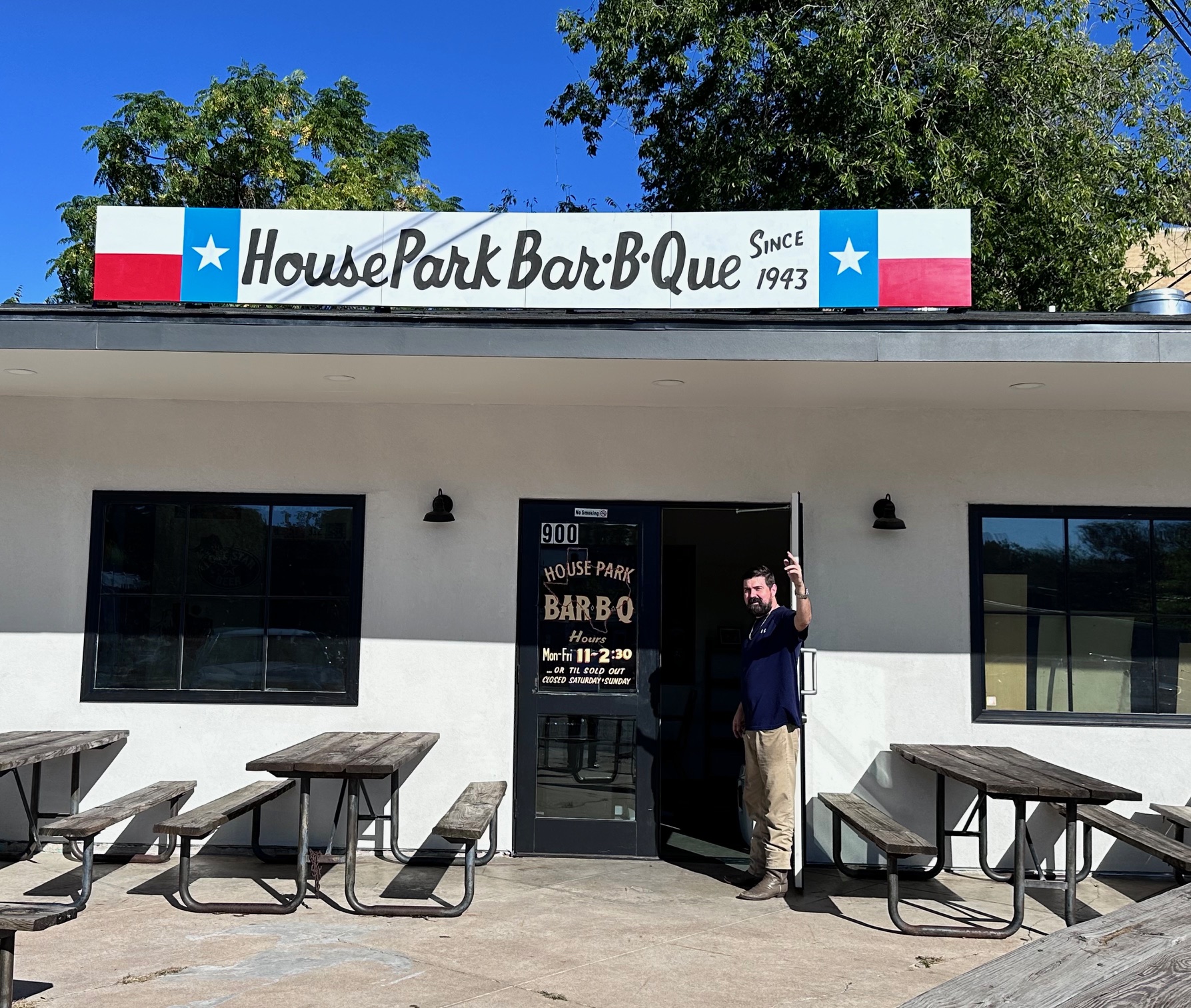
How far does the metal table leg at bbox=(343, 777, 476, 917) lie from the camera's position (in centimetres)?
550

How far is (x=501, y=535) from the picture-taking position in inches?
279

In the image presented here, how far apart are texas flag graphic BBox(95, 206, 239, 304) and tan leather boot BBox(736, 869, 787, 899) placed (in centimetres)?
428

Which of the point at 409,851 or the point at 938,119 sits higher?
the point at 938,119

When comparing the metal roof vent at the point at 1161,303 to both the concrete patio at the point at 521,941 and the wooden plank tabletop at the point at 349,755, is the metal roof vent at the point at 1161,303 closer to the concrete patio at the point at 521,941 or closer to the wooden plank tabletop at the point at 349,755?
the concrete patio at the point at 521,941

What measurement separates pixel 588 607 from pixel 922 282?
2686 millimetres

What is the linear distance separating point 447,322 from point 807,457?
2.51 meters

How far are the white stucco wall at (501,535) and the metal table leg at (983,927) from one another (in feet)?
4.52

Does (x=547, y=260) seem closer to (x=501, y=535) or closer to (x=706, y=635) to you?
(x=501, y=535)

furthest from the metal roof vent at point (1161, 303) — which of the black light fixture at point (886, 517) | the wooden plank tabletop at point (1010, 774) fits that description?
the wooden plank tabletop at point (1010, 774)

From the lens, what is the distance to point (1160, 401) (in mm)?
6715

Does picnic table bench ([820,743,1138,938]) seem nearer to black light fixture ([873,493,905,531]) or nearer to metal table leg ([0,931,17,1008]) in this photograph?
black light fixture ([873,493,905,531])

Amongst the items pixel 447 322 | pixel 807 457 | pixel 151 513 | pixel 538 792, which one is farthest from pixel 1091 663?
pixel 151 513

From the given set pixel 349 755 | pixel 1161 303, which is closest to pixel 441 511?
pixel 349 755

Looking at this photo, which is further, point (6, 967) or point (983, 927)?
point (983, 927)
